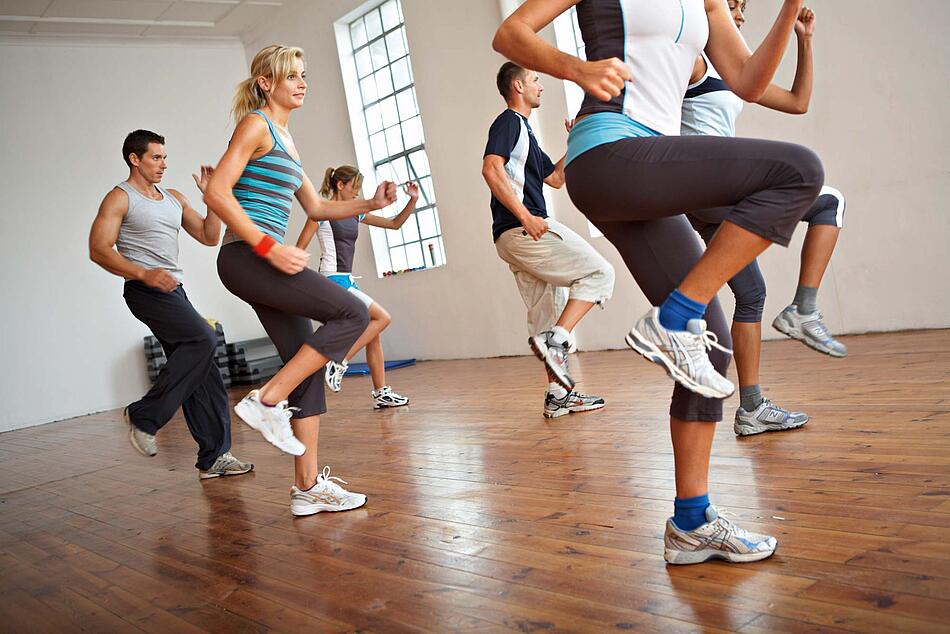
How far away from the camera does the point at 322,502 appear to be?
299cm

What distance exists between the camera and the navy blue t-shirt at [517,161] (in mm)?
4047

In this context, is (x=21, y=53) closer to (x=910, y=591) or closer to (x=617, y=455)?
(x=617, y=455)

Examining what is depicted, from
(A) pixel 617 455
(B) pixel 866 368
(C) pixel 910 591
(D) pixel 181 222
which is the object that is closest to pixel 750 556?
(C) pixel 910 591

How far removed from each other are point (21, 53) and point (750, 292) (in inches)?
380

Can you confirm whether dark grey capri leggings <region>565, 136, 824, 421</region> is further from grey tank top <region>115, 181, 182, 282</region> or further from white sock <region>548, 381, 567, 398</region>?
grey tank top <region>115, 181, 182, 282</region>

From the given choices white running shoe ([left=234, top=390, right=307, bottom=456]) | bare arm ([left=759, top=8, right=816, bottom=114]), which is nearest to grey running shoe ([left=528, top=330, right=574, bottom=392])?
white running shoe ([left=234, top=390, right=307, bottom=456])

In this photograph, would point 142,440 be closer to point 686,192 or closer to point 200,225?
point 200,225

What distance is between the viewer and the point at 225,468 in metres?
4.12

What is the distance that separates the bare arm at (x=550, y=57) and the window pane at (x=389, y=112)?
7.73 m

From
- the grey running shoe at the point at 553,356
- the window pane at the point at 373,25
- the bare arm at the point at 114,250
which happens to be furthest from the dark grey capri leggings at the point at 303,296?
the window pane at the point at 373,25

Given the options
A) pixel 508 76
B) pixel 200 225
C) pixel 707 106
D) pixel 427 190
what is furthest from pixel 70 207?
pixel 707 106

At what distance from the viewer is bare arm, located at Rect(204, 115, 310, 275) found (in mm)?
2629

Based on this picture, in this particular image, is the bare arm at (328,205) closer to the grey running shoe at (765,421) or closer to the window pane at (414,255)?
the grey running shoe at (765,421)

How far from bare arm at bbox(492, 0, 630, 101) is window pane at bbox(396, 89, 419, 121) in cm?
745
